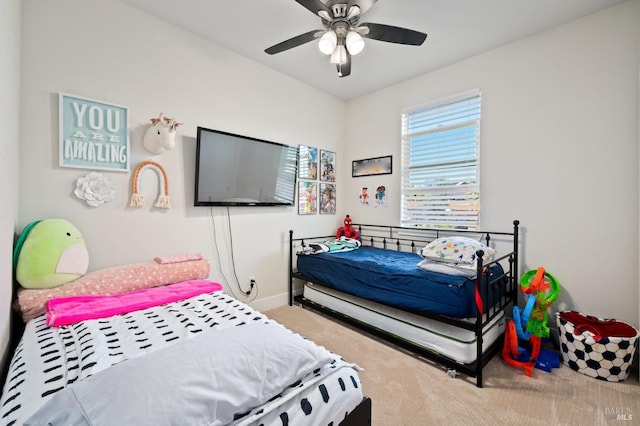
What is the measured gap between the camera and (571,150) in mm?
2344

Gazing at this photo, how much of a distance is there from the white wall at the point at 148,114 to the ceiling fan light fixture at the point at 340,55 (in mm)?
1267

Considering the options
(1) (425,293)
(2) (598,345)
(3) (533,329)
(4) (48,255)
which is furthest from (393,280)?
(4) (48,255)

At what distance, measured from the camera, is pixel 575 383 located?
73.7 inches

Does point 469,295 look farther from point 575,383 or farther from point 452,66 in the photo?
point 452,66

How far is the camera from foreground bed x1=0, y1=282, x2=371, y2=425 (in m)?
0.72

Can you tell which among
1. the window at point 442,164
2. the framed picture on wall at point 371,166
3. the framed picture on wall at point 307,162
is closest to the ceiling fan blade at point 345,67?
the framed picture on wall at point 307,162

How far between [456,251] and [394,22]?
6.40 ft

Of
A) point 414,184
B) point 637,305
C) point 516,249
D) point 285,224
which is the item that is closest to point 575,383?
point 637,305

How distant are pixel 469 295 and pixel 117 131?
283 centimetres

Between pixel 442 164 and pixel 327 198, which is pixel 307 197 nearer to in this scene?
pixel 327 198

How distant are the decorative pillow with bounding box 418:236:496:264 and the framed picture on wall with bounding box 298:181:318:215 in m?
1.61

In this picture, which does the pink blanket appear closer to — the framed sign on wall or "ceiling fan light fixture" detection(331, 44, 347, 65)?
the framed sign on wall

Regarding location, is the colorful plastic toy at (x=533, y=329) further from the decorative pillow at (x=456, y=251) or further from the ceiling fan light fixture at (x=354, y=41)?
the ceiling fan light fixture at (x=354, y=41)

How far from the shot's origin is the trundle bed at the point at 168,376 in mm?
722
